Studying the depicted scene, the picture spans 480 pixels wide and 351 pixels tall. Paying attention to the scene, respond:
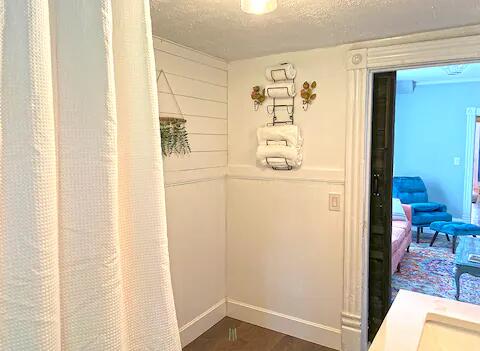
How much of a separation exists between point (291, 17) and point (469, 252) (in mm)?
2975

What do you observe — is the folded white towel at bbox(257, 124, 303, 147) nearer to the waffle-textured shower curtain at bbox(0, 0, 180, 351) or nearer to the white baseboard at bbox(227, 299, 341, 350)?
the white baseboard at bbox(227, 299, 341, 350)

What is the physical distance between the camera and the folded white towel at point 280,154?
2545 millimetres

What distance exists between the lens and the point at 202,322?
2.78 m

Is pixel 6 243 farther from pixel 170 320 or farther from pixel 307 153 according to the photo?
pixel 307 153

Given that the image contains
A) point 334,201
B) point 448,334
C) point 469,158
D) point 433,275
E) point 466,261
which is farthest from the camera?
point 469,158

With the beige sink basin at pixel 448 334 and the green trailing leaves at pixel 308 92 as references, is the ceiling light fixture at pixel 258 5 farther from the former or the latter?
the beige sink basin at pixel 448 334

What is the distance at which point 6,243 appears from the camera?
0.54 meters

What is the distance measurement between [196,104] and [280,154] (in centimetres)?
68

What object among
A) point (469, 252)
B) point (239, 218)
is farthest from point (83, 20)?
point (469, 252)

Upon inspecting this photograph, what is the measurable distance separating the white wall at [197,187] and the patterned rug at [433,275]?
182 cm

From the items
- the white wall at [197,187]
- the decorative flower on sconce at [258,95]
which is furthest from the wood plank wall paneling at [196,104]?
the decorative flower on sconce at [258,95]

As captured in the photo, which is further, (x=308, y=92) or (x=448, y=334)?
(x=308, y=92)

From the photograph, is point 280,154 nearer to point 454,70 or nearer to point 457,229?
point 454,70

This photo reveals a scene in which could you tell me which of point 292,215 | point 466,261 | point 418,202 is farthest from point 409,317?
point 418,202
